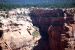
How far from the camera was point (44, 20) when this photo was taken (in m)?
39.4

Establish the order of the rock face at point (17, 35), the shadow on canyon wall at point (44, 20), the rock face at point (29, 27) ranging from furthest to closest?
the shadow on canyon wall at point (44, 20), the rock face at point (29, 27), the rock face at point (17, 35)

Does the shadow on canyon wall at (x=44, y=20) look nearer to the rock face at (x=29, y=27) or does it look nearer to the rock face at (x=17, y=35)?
the rock face at (x=29, y=27)

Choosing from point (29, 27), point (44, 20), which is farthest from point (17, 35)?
point (44, 20)

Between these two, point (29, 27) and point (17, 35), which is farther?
point (29, 27)

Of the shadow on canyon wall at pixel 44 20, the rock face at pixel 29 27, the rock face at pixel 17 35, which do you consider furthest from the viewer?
the shadow on canyon wall at pixel 44 20

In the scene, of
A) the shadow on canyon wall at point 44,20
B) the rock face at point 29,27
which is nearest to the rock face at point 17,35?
the rock face at point 29,27

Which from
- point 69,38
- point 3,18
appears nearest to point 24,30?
point 3,18

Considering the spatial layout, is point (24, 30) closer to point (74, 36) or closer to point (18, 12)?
point (18, 12)

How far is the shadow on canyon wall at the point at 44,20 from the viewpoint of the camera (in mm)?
37438

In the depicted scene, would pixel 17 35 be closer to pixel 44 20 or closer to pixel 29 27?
pixel 29 27

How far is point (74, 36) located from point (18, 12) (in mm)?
15679

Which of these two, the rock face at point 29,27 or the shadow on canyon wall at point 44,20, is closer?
the rock face at point 29,27

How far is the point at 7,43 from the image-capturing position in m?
28.6

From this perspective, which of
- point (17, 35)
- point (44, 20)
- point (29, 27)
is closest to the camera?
point (17, 35)
